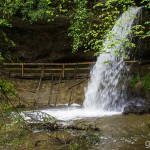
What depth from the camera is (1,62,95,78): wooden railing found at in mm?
20516

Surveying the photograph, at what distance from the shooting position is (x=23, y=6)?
19.4 meters

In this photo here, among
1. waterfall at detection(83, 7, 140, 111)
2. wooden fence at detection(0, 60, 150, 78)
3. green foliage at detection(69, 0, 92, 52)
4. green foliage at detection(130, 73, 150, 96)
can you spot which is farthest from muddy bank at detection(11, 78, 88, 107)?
green foliage at detection(130, 73, 150, 96)

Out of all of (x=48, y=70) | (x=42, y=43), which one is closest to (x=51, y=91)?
(x=48, y=70)

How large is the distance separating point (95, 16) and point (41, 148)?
11.3m

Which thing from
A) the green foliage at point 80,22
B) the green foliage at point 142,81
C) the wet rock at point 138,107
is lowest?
the wet rock at point 138,107

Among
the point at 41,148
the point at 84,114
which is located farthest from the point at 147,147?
the point at 84,114

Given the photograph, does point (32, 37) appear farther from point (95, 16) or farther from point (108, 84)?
point (108, 84)

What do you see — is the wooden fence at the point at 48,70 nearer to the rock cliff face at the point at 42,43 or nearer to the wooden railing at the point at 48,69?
the wooden railing at the point at 48,69

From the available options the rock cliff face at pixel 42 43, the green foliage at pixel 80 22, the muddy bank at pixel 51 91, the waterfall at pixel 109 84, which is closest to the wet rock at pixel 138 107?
the waterfall at pixel 109 84

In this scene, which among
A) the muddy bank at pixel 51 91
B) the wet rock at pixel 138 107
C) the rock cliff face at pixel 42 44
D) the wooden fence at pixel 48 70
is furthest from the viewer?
the rock cliff face at pixel 42 44

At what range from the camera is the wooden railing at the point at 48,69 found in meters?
20.5

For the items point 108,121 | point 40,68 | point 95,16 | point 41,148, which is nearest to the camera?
point 41,148

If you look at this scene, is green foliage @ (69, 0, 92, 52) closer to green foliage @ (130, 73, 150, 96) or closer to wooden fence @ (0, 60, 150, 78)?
wooden fence @ (0, 60, 150, 78)

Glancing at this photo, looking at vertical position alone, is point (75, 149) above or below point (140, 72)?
below
